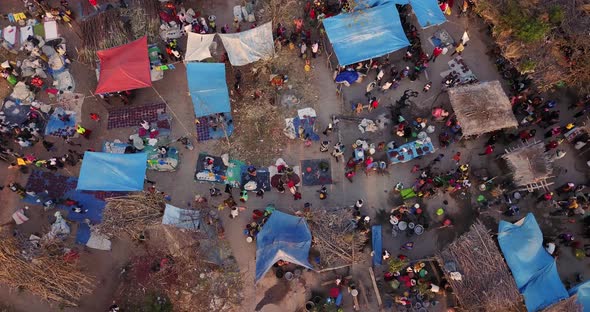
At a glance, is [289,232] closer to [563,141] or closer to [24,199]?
[24,199]

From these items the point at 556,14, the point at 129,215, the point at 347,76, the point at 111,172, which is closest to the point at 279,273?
the point at 129,215

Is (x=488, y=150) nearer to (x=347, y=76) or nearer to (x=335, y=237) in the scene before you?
(x=347, y=76)

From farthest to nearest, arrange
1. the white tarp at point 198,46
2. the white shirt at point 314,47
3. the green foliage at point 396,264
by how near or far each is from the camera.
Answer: the white shirt at point 314,47 < the white tarp at point 198,46 < the green foliage at point 396,264

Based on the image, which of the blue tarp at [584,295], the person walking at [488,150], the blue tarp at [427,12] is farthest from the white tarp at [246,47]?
the blue tarp at [584,295]

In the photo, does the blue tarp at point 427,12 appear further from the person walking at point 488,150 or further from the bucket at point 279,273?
the bucket at point 279,273

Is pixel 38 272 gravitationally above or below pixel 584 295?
above

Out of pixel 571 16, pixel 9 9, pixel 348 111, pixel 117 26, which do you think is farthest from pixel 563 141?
pixel 9 9

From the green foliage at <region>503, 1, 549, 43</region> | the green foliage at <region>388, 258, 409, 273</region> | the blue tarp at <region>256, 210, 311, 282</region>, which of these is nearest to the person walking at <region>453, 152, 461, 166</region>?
the green foliage at <region>388, 258, 409, 273</region>

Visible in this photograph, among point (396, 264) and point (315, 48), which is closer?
point (396, 264)
